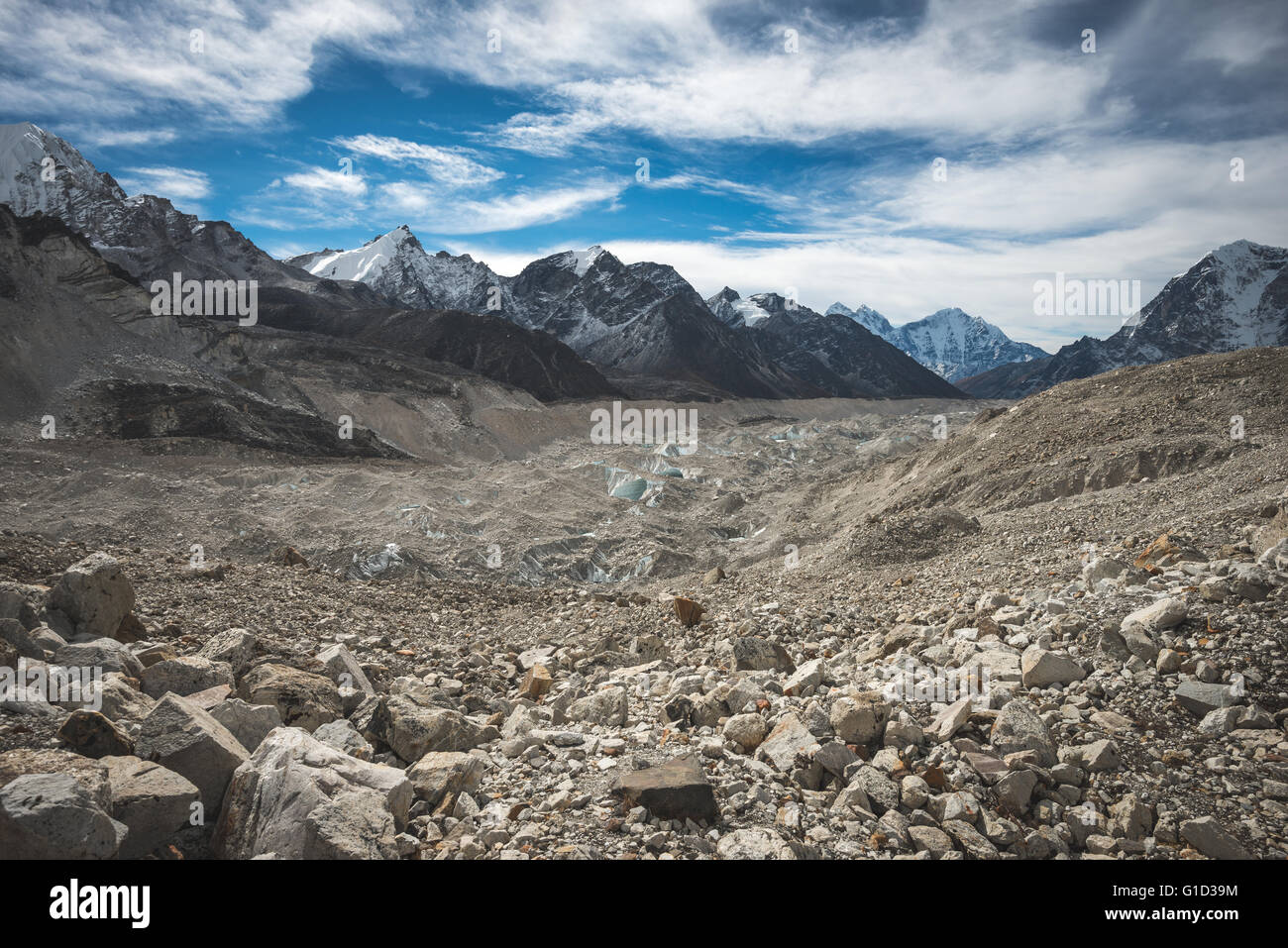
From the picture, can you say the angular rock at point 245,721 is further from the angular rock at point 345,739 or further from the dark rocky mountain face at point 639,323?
the dark rocky mountain face at point 639,323

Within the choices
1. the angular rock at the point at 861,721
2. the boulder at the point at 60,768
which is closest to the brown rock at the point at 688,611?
the angular rock at the point at 861,721

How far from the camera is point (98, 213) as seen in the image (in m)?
77.6

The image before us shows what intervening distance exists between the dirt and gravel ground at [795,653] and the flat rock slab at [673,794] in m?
0.02

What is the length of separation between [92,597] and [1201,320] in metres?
197

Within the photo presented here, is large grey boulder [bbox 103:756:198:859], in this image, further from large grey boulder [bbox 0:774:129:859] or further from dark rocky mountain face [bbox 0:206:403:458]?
dark rocky mountain face [bbox 0:206:403:458]

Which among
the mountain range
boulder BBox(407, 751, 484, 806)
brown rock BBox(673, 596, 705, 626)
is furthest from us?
the mountain range

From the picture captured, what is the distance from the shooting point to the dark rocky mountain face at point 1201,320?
146000 millimetres

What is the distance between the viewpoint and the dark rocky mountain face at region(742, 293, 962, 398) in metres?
127

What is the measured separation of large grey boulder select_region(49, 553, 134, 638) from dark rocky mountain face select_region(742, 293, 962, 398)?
389 feet

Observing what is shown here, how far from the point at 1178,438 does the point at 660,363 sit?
87841 mm

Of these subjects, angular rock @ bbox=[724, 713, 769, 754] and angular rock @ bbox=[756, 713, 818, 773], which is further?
angular rock @ bbox=[724, 713, 769, 754]

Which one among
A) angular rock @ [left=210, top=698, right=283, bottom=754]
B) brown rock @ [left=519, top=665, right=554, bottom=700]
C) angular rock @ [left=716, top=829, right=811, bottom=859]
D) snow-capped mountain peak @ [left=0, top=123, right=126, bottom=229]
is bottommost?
brown rock @ [left=519, top=665, right=554, bottom=700]

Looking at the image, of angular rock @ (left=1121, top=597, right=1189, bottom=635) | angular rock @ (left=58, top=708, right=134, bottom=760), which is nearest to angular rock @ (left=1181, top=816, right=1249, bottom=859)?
angular rock @ (left=1121, top=597, right=1189, bottom=635)

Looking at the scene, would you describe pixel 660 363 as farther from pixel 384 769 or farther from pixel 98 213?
pixel 384 769
